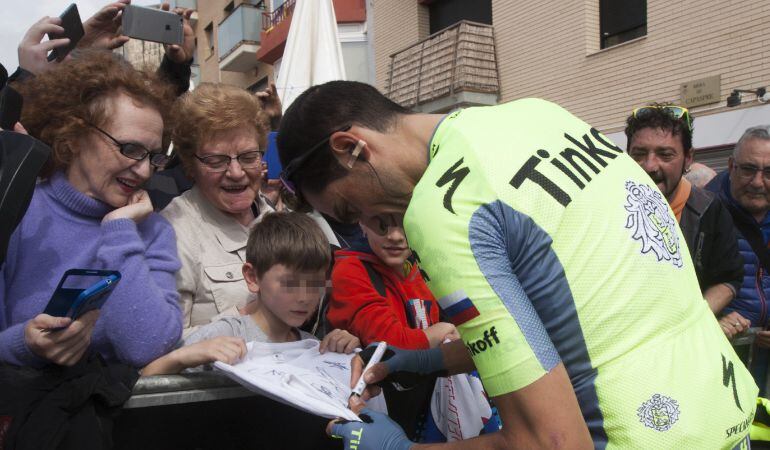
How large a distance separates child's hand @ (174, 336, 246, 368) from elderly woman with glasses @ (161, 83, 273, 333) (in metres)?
0.51

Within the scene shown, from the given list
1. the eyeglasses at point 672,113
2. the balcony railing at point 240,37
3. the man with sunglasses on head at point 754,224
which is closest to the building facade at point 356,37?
the balcony railing at point 240,37

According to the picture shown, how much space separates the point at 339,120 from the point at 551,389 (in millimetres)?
832

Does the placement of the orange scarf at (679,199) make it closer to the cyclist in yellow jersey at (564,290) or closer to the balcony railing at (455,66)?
the cyclist in yellow jersey at (564,290)

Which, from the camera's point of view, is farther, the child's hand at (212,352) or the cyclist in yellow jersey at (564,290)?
the child's hand at (212,352)

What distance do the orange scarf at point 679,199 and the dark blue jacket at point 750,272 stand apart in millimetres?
549

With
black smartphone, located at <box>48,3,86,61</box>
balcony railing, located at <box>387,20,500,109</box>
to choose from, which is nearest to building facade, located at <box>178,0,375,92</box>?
balcony railing, located at <box>387,20,500,109</box>

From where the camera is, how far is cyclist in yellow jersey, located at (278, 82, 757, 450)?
1.28 metres

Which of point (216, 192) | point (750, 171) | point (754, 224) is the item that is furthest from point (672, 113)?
point (216, 192)

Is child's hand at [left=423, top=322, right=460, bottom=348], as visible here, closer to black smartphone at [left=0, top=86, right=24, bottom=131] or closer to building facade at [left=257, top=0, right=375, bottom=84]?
black smartphone at [left=0, top=86, right=24, bottom=131]

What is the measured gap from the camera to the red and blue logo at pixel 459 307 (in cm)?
129

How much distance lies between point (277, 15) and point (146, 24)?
1668 cm

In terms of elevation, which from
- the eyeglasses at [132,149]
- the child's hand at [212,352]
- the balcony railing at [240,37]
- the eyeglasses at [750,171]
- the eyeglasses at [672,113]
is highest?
the balcony railing at [240,37]

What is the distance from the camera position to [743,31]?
8.88 meters

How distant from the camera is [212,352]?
5.80ft
